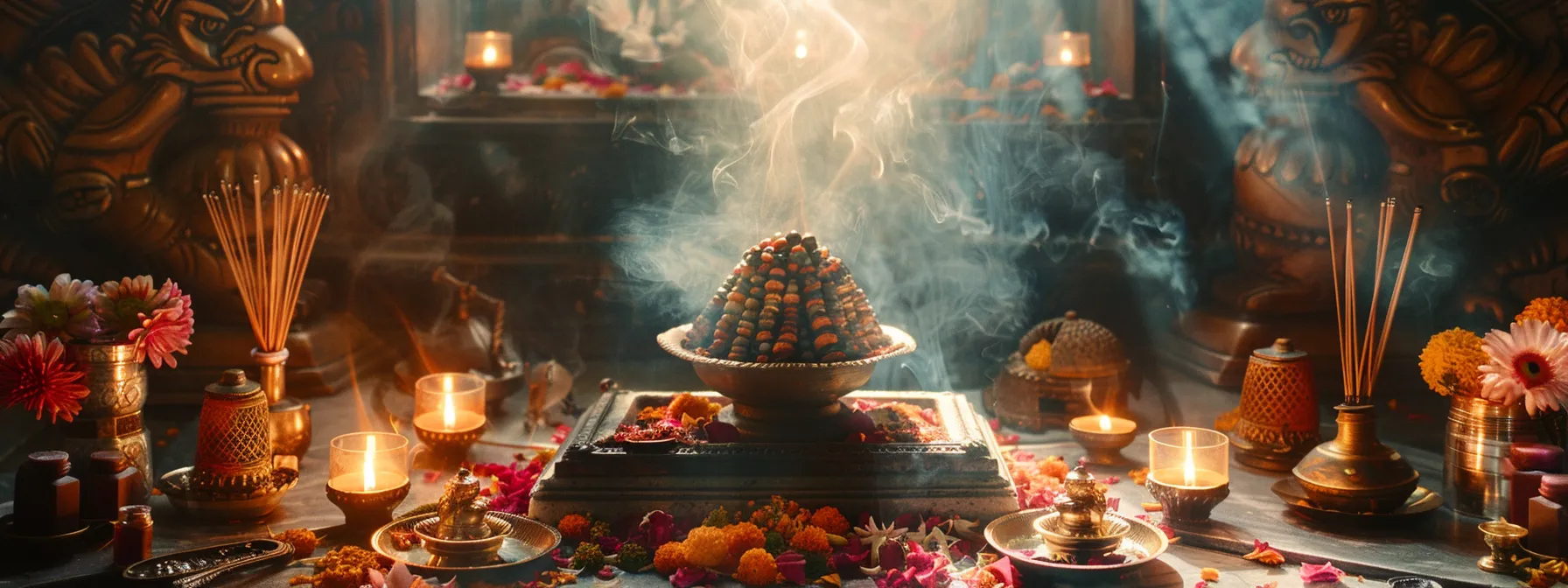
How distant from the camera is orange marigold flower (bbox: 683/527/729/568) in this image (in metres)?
3.45

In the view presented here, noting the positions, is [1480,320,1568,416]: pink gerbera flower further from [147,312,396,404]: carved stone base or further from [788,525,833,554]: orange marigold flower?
[147,312,396,404]: carved stone base

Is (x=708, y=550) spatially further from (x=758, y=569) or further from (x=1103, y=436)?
(x=1103, y=436)

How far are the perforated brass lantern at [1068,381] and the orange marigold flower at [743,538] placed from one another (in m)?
1.87

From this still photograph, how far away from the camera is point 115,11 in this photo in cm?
533

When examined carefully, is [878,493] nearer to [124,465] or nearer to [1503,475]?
[1503,475]

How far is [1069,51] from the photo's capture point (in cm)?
678

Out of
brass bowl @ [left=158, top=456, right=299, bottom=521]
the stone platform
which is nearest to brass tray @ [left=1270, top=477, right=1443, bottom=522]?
the stone platform

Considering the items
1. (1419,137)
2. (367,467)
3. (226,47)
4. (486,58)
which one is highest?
(486,58)

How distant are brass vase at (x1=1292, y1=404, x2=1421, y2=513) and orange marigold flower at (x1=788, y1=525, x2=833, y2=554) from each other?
4.83ft

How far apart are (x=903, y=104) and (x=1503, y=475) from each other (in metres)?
3.28

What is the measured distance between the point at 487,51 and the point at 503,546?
3.67m

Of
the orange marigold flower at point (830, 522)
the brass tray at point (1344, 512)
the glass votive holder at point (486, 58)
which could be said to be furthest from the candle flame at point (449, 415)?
the brass tray at point (1344, 512)

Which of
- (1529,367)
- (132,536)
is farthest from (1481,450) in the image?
Result: (132,536)

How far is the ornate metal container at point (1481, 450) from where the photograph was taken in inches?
154
